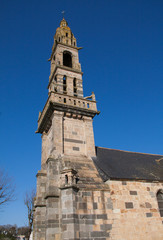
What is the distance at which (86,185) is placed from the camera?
988 cm

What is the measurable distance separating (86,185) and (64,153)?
2905 millimetres

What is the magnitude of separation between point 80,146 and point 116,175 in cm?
337

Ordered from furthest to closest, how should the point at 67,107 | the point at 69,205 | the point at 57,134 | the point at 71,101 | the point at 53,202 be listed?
the point at 71,101 < the point at 67,107 < the point at 57,134 < the point at 53,202 < the point at 69,205

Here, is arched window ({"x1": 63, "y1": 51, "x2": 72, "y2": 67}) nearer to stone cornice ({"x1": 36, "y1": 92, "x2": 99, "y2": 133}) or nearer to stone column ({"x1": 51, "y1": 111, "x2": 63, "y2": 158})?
stone cornice ({"x1": 36, "y1": 92, "x2": 99, "y2": 133})

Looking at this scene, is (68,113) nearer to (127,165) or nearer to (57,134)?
(57,134)

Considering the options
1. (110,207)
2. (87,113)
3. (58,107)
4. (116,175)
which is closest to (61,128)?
(58,107)

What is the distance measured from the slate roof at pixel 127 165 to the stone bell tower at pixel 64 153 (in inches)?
25.4

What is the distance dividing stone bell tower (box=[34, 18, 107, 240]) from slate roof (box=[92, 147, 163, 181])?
Result: 645 millimetres

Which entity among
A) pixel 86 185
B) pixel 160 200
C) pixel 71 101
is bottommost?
pixel 160 200

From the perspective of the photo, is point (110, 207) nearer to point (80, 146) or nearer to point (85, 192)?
point (85, 192)

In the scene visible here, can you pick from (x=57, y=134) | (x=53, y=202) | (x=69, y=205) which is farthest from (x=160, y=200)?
(x=57, y=134)

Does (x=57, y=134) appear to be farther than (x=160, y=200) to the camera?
Yes

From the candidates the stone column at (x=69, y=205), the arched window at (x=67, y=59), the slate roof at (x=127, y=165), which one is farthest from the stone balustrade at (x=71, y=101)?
the arched window at (x=67, y=59)

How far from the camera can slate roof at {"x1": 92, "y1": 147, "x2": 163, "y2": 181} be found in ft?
36.3
